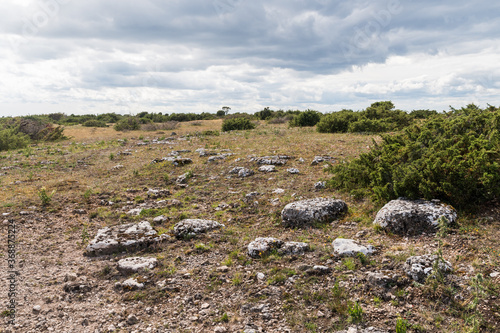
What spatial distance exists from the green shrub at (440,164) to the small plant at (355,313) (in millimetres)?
3631

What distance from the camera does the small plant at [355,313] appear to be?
3993mm

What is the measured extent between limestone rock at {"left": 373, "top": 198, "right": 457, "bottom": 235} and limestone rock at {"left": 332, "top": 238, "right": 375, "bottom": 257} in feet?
3.04

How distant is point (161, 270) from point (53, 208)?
6.09 m

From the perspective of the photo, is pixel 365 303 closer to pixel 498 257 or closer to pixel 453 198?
pixel 498 257

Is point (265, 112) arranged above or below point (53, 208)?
above

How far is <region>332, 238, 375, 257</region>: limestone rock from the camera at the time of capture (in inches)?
214

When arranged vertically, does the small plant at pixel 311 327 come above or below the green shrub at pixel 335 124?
below

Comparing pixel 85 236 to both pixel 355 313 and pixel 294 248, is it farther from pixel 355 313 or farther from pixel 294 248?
pixel 355 313

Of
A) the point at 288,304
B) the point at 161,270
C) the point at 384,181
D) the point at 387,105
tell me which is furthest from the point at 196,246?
the point at 387,105

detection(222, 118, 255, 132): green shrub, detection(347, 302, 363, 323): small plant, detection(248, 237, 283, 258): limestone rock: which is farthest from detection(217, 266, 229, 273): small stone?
detection(222, 118, 255, 132): green shrub

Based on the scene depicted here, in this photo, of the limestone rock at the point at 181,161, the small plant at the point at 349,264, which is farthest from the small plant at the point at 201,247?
the limestone rock at the point at 181,161

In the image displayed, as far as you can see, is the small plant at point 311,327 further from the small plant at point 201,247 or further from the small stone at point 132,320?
the small plant at point 201,247

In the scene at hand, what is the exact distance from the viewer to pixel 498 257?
4602 millimetres

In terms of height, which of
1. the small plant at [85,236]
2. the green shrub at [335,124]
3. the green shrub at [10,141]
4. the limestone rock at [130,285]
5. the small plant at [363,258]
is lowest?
the limestone rock at [130,285]
